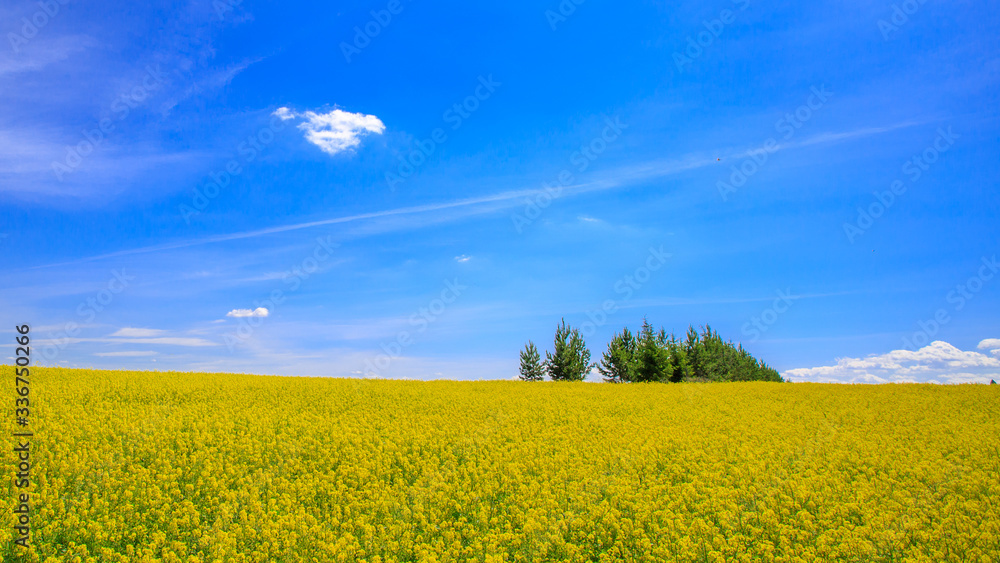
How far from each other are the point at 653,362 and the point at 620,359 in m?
9.21

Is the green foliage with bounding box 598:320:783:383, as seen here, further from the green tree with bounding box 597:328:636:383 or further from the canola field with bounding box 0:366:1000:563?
the canola field with bounding box 0:366:1000:563

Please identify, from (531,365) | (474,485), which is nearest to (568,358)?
(531,365)

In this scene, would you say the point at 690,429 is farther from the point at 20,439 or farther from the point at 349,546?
the point at 20,439

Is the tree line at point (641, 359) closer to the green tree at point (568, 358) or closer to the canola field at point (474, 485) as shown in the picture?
the green tree at point (568, 358)

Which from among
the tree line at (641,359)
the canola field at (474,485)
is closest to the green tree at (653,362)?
the tree line at (641,359)

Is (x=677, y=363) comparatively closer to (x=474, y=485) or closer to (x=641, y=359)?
(x=641, y=359)

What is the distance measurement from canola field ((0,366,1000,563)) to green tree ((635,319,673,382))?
23.6 meters

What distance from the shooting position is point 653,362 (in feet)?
141

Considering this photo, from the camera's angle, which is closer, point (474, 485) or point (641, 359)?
Result: point (474, 485)

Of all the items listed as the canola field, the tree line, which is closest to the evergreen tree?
the tree line

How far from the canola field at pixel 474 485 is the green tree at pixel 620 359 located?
3274 cm

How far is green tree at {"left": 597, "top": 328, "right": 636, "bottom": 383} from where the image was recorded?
51375mm

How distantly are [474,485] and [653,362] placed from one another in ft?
117

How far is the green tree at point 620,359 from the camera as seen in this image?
5138 cm
